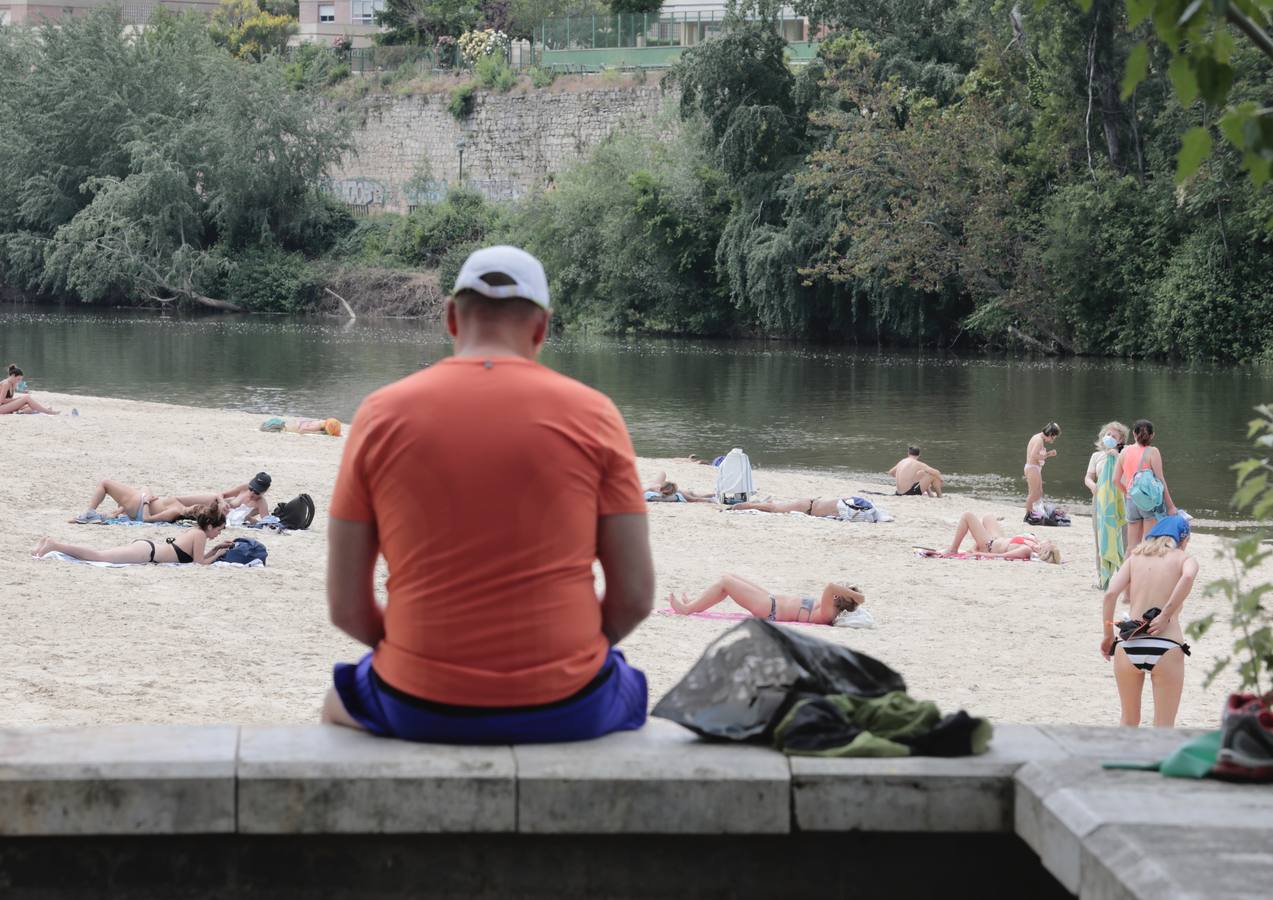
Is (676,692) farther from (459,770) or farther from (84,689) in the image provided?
(84,689)

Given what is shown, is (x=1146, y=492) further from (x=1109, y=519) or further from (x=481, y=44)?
(x=481, y=44)

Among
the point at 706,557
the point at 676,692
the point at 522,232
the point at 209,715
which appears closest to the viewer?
the point at 676,692

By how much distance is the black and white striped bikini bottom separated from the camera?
7754 millimetres

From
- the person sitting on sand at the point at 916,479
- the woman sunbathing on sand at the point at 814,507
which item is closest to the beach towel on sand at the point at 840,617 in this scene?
the woman sunbathing on sand at the point at 814,507

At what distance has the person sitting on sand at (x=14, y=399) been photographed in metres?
22.9

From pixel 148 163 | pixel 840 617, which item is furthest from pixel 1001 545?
pixel 148 163

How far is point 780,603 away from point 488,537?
26.2 feet

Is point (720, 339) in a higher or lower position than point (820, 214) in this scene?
lower

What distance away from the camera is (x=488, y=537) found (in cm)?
320

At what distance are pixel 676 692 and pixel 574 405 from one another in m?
0.77

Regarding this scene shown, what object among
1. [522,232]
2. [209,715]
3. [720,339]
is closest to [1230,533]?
[209,715]

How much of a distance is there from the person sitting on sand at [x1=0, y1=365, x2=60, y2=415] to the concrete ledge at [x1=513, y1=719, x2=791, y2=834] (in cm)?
2147

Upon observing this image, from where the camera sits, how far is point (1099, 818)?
2.93 metres

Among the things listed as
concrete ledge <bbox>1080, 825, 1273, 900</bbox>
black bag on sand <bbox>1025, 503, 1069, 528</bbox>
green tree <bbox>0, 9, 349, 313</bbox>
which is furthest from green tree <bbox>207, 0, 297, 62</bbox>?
concrete ledge <bbox>1080, 825, 1273, 900</bbox>
